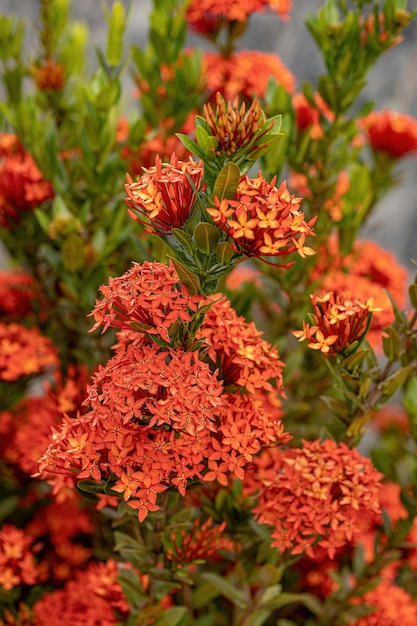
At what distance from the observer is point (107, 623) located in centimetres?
65

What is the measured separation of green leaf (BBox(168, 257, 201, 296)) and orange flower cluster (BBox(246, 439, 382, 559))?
183mm

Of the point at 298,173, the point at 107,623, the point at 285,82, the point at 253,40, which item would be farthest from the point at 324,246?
the point at 253,40

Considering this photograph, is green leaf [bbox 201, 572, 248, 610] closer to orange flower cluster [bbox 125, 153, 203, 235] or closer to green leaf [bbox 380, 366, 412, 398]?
green leaf [bbox 380, 366, 412, 398]

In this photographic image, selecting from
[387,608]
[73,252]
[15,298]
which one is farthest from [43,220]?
[387,608]

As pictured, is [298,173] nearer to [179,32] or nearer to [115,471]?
[179,32]

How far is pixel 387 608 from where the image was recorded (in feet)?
2.39

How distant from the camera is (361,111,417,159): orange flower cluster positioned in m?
0.89

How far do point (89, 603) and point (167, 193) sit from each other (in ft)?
1.50

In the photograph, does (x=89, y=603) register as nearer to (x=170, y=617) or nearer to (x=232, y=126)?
(x=170, y=617)

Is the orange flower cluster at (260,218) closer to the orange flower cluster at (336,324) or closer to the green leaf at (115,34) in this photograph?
the orange flower cluster at (336,324)

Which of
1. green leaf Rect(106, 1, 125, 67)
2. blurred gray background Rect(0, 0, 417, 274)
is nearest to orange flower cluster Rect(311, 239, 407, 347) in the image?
green leaf Rect(106, 1, 125, 67)

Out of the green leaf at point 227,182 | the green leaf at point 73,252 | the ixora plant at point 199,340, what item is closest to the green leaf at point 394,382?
the ixora plant at point 199,340

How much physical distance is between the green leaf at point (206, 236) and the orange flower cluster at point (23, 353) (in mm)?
362

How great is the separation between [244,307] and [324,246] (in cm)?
17
